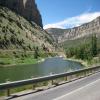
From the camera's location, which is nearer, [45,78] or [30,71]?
[45,78]

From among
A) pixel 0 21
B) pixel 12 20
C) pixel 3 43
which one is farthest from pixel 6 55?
pixel 12 20

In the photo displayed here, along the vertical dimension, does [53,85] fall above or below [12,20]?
below

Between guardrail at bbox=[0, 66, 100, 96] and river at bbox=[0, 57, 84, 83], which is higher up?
guardrail at bbox=[0, 66, 100, 96]

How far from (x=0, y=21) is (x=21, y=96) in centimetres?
15144

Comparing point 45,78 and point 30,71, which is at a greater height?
point 45,78

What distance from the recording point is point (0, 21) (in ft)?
538

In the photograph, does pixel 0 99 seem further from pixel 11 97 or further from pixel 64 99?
pixel 64 99

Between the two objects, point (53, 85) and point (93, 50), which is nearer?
point (53, 85)

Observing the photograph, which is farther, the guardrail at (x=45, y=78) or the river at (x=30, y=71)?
the river at (x=30, y=71)

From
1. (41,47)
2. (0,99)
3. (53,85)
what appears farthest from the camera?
(41,47)

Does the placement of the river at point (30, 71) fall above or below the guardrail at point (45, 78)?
below

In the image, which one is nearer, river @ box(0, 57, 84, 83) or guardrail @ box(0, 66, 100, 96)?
guardrail @ box(0, 66, 100, 96)

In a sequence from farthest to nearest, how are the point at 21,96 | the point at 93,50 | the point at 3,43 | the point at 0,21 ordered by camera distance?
the point at 0,21
the point at 3,43
the point at 93,50
the point at 21,96

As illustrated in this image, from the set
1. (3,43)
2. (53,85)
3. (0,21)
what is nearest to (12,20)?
(0,21)
